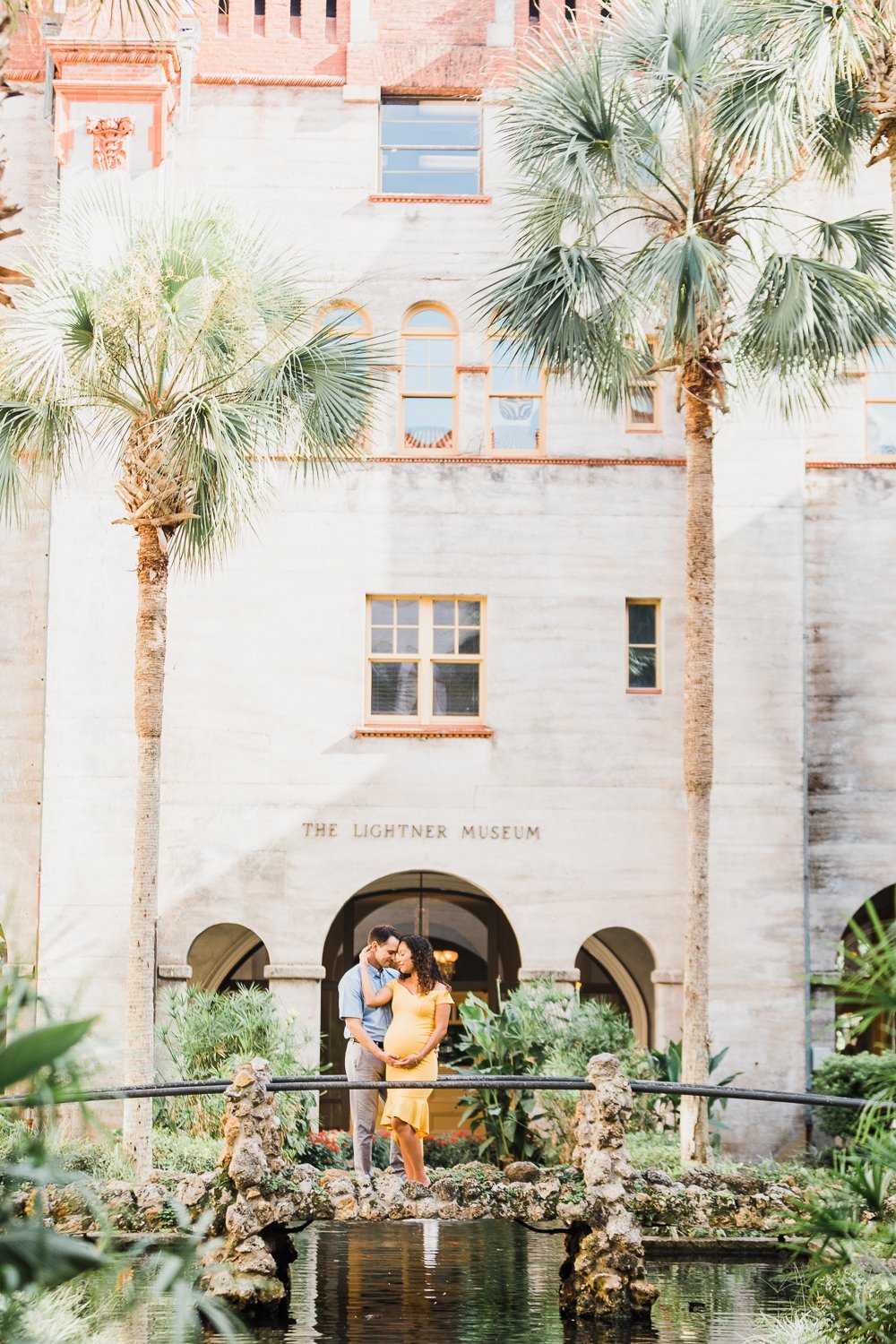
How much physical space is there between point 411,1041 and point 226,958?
43.5 ft

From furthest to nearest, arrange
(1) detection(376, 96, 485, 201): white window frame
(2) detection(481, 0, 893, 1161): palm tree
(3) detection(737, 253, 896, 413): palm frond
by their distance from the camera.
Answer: (1) detection(376, 96, 485, 201): white window frame
(3) detection(737, 253, 896, 413): palm frond
(2) detection(481, 0, 893, 1161): palm tree

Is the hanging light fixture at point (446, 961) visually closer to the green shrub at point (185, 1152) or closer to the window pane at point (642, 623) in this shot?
the window pane at point (642, 623)

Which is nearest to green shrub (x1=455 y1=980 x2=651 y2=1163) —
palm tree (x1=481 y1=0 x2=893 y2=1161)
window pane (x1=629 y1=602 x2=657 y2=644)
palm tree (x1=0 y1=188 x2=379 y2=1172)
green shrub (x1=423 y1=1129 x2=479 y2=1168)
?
green shrub (x1=423 y1=1129 x2=479 y2=1168)

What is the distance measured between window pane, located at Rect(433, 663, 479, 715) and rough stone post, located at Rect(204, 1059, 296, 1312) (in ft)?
33.1

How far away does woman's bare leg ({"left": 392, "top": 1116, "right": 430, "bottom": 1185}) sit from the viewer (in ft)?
39.5

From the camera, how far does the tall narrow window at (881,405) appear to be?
72.3 ft

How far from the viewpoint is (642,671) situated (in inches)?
837

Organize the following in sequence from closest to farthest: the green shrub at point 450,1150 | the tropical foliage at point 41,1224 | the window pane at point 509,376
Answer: the tropical foliage at point 41,1224
the green shrub at point 450,1150
the window pane at point 509,376

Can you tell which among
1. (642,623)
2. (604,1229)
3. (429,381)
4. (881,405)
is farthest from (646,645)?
(604,1229)

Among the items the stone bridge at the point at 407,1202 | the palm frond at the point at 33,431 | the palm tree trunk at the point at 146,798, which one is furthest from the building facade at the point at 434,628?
the stone bridge at the point at 407,1202

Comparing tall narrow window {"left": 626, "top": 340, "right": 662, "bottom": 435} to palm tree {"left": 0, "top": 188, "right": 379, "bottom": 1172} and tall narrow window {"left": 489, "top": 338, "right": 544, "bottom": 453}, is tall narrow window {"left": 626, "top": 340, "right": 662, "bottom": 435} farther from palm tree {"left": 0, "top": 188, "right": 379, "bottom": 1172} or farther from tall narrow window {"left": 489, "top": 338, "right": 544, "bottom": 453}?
palm tree {"left": 0, "top": 188, "right": 379, "bottom": 1172}

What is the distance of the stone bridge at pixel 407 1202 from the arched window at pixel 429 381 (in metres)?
11.6

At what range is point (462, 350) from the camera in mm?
21703

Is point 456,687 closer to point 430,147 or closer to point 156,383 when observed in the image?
point 156,383
